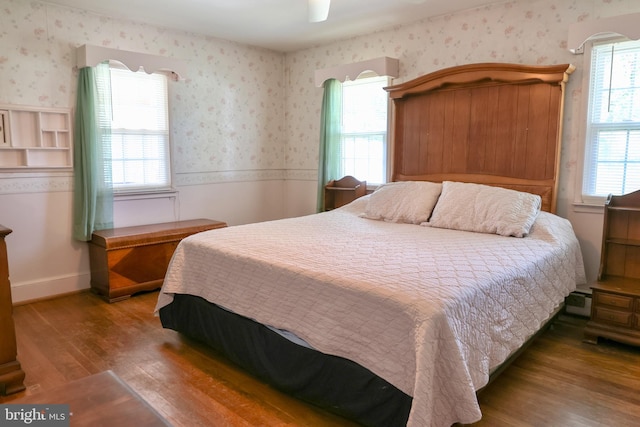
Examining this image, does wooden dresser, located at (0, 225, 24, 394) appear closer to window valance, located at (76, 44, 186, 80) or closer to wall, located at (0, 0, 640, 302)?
wall, located at (0, 0, 640, 302)

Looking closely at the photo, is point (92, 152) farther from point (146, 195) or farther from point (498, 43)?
point (498, 43)

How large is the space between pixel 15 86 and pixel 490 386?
399 cm

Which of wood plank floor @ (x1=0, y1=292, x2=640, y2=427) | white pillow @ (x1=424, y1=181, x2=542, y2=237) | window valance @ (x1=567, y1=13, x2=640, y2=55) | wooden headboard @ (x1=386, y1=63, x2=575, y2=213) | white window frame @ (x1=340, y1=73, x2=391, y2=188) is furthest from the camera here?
white window frame @ (x1=340, y1=73, x2=391, y2=188)


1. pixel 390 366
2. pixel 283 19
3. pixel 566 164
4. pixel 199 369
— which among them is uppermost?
pixel 283 19

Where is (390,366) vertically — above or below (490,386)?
above

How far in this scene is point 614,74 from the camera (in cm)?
308

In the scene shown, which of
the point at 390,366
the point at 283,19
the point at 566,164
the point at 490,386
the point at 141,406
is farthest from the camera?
Answer: the point at 283,19

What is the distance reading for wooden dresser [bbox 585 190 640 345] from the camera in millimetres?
2750

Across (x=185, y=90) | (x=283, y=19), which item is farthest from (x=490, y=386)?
(x=185, y=90)

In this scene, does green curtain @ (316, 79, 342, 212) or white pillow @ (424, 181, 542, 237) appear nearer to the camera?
white pillow @ (424, 181, 542, 237)

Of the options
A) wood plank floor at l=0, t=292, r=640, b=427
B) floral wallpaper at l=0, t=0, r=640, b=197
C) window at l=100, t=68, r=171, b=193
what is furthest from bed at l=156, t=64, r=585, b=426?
window at l=100, t=68, r=171, b=193

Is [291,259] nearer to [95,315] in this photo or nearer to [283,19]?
[95,315]

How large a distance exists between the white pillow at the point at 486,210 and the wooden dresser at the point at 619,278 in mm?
502

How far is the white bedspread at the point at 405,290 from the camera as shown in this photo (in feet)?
5.50
